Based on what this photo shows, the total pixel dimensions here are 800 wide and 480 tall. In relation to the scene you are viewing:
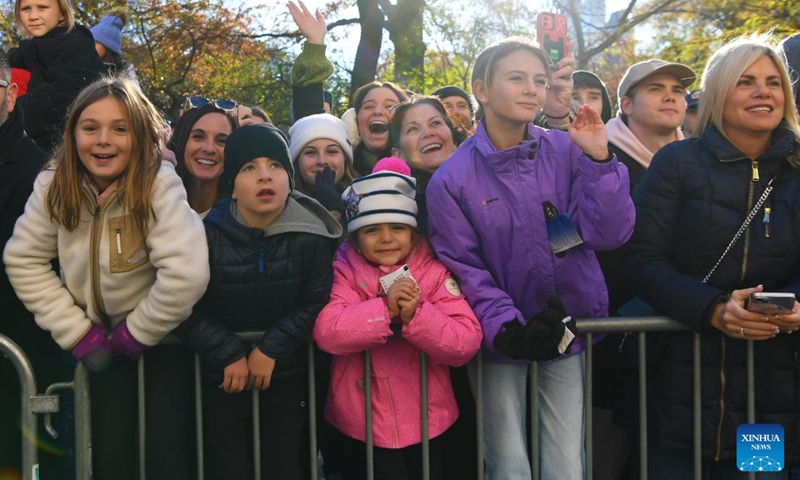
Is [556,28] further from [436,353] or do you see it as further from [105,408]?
[105,408]

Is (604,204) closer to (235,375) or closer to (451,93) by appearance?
(235,375)

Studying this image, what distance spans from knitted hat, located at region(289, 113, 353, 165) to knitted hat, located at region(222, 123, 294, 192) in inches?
39.3

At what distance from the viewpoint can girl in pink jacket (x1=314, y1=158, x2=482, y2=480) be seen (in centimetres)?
360

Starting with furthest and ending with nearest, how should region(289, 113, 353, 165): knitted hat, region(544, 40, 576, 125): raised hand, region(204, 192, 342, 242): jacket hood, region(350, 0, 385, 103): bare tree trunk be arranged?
region(350, 0, 385, 103): bare tree trunk
region(544, 40, 576, 125): raised hand
region(289, 113, 353, 165): knitted hat
region(204, 192, 342, 242): jacket hood

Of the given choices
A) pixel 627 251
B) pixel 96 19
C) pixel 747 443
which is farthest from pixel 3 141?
pixel 96 19

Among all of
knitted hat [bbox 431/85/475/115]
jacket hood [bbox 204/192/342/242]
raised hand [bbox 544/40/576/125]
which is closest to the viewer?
jacket hood [bbox 204/192/342/242]

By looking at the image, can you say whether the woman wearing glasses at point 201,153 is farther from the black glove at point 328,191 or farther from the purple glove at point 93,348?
the purple glove at point 93,348

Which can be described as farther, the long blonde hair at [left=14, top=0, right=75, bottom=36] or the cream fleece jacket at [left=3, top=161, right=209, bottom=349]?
the long blonde hair at [left=14, top=0, right=75, bottom=36]

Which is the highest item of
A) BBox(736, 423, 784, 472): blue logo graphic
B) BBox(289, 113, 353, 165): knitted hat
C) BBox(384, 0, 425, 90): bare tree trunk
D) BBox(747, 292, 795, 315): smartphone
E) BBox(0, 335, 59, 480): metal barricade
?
BBox(384, 0, 425, 90): bare tree trunk

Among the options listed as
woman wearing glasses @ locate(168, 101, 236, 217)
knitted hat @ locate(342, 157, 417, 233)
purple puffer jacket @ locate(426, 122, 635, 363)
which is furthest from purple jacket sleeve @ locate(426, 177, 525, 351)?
woman wearing glasses @ locate(168, 101, 236, 217)

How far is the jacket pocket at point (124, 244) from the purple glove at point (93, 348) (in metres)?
0.26

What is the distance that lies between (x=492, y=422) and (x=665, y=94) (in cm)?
213

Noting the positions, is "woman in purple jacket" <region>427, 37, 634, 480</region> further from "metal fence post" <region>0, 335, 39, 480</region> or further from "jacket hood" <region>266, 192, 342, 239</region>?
"metal fence post" <region>0, 335, 39, 480</region>

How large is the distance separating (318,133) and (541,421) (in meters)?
2.02
